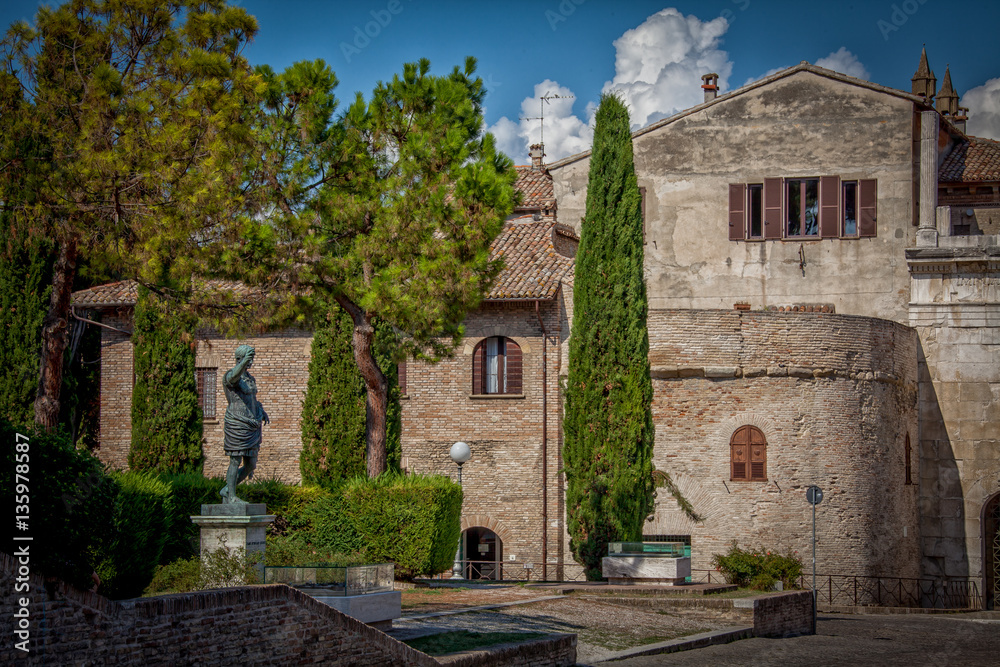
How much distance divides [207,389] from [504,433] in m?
7.39

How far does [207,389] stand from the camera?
2742 centimetres

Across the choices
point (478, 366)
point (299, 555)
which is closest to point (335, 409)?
point (478, 366)

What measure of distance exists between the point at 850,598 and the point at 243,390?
1548cm

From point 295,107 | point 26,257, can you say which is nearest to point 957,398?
point 295,107

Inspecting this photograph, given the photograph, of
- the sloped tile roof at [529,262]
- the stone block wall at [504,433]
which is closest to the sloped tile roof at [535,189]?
the sloped tile roof at [529,262]

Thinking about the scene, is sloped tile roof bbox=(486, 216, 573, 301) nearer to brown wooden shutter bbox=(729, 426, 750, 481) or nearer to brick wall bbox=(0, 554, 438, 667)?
brown wooden shutter bbox=(729, 426, 750, 481)

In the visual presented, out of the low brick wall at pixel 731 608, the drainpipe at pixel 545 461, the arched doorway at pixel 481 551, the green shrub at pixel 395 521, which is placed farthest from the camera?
the arched doorway at pixel 481 551

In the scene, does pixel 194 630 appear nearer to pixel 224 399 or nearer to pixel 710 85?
pixel 224 399

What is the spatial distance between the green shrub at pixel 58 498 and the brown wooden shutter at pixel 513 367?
1626 cm

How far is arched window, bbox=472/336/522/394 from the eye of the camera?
25.6 metres

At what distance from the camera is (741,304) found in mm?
28750

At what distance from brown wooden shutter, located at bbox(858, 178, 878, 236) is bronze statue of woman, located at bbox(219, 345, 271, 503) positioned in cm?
1852

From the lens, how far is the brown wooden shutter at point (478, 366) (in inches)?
1015

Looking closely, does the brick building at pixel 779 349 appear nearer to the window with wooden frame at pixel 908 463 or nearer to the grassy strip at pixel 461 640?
the window with wooden frame at pixel 908 463
